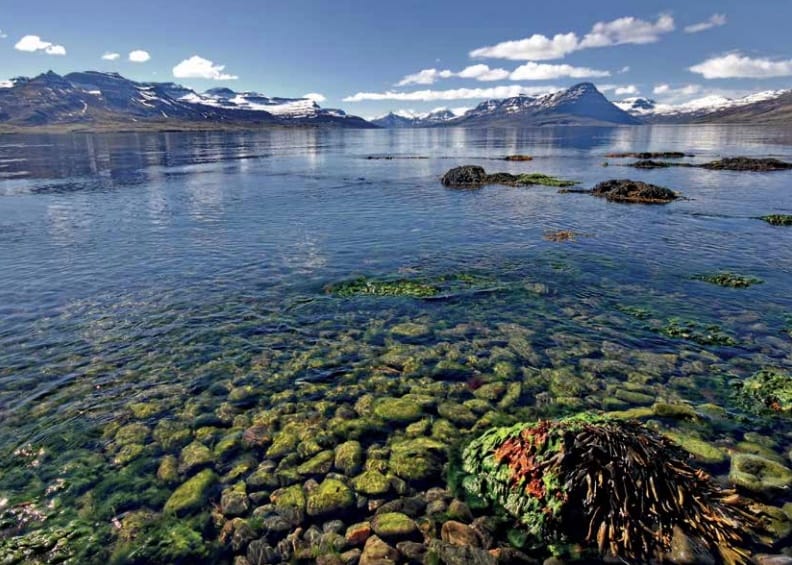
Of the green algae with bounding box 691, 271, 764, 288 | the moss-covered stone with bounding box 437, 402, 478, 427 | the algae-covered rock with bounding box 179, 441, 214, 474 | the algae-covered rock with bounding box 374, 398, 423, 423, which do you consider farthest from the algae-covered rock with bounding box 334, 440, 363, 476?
the green algae with bounding box 691, 271, 764, 288

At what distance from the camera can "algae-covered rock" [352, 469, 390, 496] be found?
1002 cm

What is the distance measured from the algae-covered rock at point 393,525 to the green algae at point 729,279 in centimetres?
2084

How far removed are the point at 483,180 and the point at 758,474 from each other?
2133 inches

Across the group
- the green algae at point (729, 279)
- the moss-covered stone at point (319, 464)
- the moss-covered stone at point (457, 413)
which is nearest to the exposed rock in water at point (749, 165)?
the green algae at point (729, 279)

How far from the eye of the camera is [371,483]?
10.2 metres

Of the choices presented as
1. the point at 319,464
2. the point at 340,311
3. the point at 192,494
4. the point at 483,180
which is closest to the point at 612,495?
the point at 319,464

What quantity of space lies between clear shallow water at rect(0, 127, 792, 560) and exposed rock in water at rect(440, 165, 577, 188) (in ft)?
59.2

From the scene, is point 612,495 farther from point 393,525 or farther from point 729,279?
point 729,279

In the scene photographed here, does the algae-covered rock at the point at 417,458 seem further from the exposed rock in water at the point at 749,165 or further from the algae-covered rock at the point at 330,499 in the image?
the exposed rock in water at the point at 749,165

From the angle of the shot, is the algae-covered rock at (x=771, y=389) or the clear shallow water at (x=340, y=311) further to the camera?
the clear shallow water at (x=340, y=311)

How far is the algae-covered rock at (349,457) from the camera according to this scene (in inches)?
421

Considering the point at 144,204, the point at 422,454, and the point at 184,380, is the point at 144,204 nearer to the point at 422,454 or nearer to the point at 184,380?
the point at 184,380

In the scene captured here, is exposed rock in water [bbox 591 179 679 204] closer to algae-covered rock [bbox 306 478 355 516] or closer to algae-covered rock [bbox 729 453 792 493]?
algae-covered rock [bbox 729 453 792 493]

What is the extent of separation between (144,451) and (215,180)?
2401 inches
